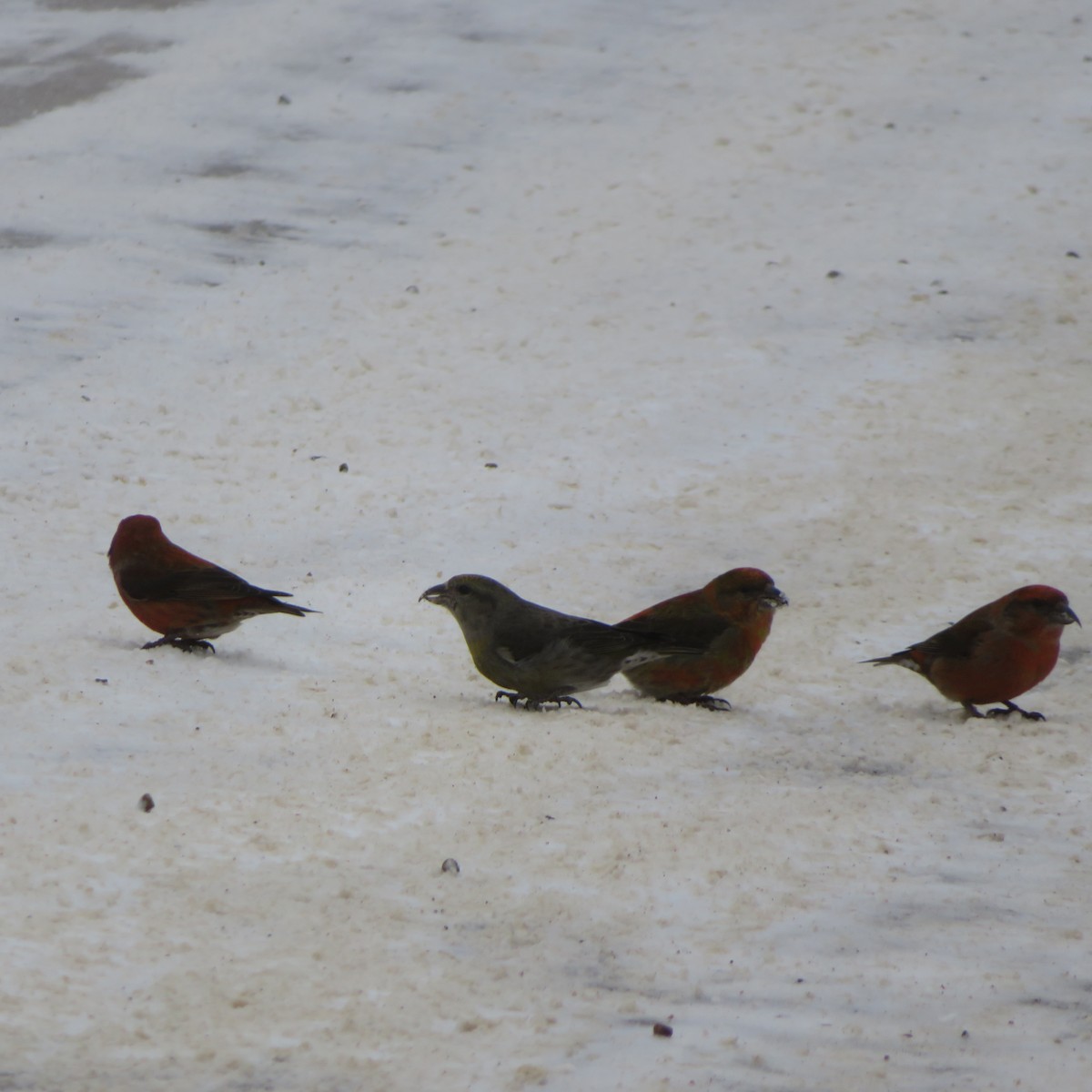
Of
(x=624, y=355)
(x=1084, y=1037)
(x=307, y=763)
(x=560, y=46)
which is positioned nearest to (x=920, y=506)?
(x=624, y=355)

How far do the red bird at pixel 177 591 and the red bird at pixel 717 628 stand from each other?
1438 millimetres

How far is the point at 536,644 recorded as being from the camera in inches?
222

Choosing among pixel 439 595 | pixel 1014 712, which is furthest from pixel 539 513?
pixel 1014 712

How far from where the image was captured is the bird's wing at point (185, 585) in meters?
5.88

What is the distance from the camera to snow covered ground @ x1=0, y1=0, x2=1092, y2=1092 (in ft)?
11.6

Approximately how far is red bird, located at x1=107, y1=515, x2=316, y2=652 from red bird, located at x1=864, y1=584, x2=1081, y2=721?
100 inches

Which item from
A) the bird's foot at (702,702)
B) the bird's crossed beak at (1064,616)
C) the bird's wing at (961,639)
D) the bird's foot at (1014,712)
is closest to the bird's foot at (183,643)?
the bird's foot at (702,702)

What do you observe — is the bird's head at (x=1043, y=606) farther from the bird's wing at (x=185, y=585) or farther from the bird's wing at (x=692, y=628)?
the bird's wing at (x=185, y=585)

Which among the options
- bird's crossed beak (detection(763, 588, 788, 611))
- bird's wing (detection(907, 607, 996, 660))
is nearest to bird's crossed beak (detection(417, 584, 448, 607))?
bird's crossed beak (detection(763, 588, 788, 611))

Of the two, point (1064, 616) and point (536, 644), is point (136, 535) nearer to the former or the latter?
point (536, 644)

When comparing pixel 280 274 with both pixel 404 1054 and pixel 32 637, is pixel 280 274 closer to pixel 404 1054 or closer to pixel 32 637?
pixel 32 637

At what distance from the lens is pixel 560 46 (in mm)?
13695

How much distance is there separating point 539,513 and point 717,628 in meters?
2.40

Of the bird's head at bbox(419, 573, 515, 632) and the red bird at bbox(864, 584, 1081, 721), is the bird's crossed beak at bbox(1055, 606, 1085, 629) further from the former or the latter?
the bird's head at bbox(419, 573, 515, 632)
